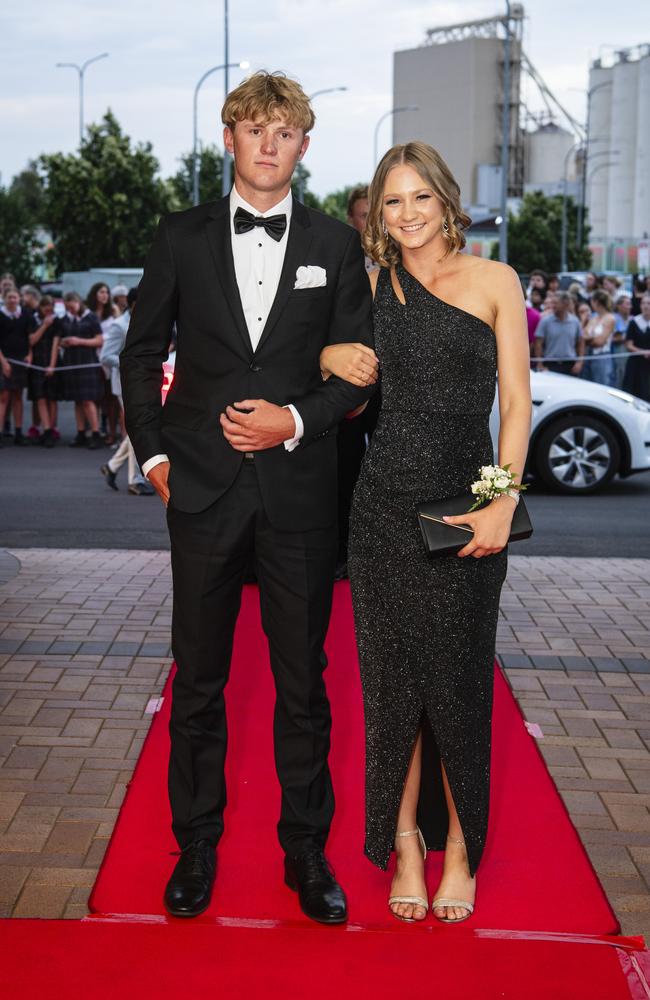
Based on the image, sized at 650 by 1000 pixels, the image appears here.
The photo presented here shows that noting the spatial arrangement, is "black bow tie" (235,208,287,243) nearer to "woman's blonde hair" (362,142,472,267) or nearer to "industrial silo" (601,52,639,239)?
"woman's blonde hair" (362,142,472,267)

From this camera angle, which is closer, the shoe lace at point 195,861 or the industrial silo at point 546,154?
the shoe lace at point 195,861

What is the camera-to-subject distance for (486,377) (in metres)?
3.11

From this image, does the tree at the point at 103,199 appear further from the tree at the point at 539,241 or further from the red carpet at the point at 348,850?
the red carpet at the point at 348,850

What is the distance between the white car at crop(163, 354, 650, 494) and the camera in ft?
35.8

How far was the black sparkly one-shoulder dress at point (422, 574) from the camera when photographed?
121 inches

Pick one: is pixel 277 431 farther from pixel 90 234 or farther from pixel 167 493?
pixel 90 234

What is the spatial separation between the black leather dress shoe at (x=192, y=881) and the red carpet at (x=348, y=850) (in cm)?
4

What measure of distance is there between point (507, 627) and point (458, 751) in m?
3.08

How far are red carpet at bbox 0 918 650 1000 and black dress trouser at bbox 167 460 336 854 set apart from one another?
1.19 ft

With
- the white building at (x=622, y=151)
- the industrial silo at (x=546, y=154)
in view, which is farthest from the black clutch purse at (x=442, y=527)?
the industrial silo at (x=546, y=154)

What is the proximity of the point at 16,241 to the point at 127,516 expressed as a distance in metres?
53.5

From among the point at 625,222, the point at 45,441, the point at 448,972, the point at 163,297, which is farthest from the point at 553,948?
the point at 625,222

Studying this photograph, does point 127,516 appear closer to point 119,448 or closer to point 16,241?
point 119,448

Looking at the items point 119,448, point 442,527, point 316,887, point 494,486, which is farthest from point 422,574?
point 119,448
